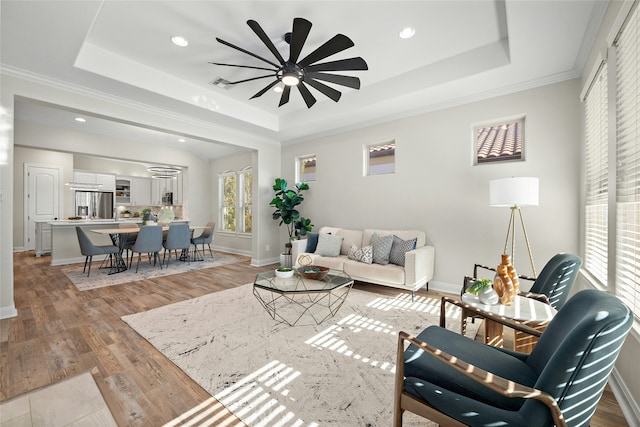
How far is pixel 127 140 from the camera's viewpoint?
7.05m

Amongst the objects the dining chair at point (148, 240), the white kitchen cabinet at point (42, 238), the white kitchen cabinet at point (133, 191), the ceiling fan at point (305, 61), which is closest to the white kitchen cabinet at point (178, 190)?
the white kitchen cabinet at point (133, 191)

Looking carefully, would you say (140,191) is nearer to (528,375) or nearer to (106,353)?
(106,353)

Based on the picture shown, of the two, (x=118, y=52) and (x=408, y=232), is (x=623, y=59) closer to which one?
(x=408, y=232)

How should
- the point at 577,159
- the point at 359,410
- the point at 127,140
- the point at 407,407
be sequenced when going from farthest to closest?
the point at 127,140 → the point at 577,159 → the point at 359,410 → the point at 407,407

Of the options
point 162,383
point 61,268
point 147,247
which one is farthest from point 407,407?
point 61,268

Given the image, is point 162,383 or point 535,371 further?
point 162,383

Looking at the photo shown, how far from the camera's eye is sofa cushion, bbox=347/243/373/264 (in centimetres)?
421

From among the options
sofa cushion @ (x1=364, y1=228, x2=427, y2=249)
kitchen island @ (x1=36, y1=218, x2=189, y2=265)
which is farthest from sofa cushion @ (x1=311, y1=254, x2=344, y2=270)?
kitchen island @ (x1=36, y1=218, x2=189, y2=265)

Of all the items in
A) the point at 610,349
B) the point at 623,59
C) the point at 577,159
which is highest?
the point at 623,59

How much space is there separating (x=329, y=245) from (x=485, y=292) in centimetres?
299

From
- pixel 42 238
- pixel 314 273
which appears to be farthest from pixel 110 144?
pixel 314 273

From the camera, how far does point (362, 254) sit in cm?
427

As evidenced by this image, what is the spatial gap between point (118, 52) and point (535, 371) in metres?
4.89

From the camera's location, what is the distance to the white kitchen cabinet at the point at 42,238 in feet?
22.6
